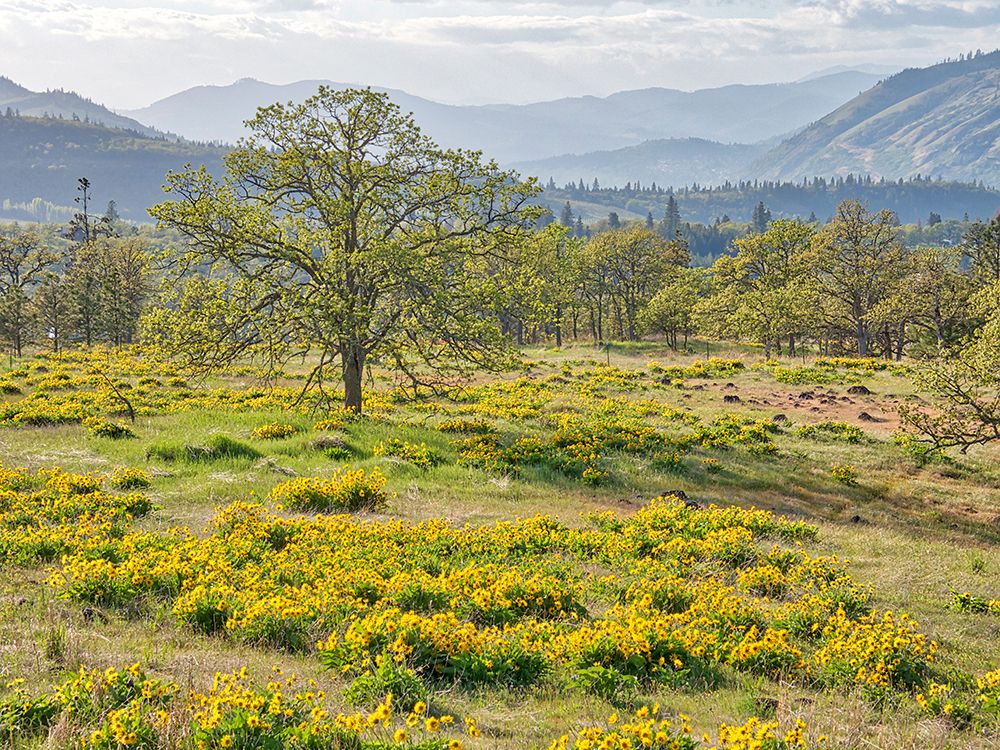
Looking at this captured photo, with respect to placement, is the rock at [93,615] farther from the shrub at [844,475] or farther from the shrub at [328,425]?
the shrub at [844,475]

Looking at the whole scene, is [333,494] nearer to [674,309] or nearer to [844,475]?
[844,475]

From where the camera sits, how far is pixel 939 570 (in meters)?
13.3

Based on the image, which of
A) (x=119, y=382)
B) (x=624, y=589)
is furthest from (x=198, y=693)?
(x=119, y=382)

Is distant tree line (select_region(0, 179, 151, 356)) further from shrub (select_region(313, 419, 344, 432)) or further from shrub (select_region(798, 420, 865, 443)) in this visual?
shrub (select_region(798, 420, 865, 443))

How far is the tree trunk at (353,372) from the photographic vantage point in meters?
24.0

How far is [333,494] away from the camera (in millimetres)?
14953

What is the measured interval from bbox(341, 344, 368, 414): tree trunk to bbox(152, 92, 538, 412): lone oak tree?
54mm

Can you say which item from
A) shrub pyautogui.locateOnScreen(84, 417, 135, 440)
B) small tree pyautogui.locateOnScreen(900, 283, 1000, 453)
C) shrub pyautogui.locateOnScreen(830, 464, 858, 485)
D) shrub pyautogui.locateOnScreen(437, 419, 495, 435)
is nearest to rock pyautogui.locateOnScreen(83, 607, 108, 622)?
shrub pyautogui.locateOnScreen(84, 417, 135, 440)

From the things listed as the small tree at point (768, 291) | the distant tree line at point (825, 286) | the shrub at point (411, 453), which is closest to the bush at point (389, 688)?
the shrub at point (411, 453)

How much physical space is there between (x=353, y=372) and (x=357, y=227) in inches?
210

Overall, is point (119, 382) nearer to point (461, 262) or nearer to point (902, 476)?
point (461, 262)

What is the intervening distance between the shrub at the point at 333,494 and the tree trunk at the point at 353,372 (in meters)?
8.83

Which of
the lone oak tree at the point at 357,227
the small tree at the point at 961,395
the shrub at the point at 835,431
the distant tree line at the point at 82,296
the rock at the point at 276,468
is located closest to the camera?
the rock at the point at 276,468

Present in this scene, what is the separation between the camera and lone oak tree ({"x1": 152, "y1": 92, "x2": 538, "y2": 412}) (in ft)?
71.8
